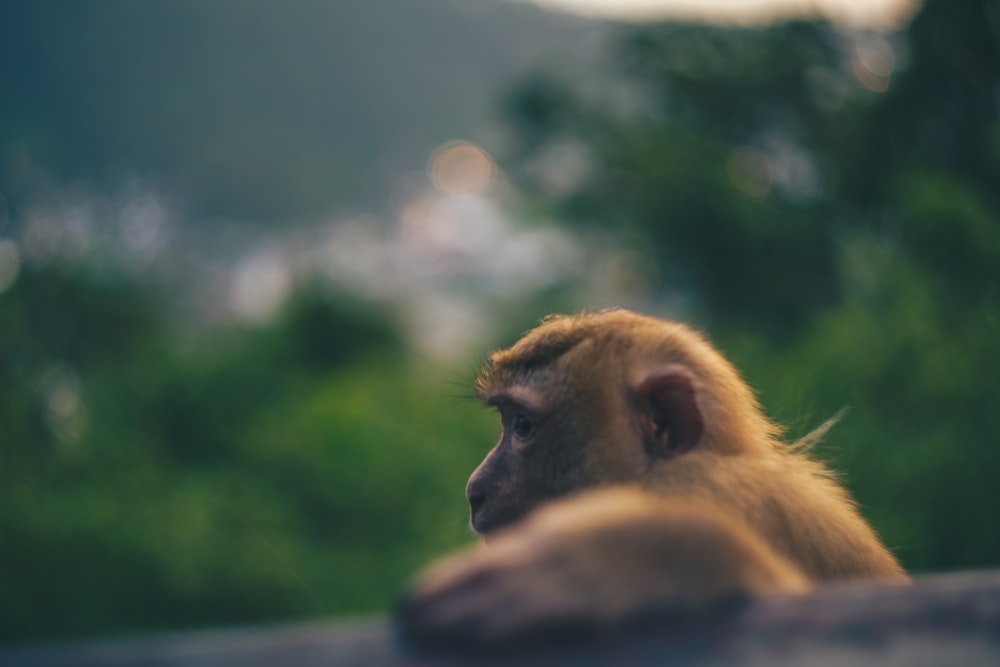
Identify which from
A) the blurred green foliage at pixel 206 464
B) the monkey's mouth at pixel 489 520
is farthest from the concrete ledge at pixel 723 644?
the blurred green foliage at pixel 206 464

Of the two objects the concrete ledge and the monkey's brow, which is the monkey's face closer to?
the monkey's brow

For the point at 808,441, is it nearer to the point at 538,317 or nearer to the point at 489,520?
the point at 489,520

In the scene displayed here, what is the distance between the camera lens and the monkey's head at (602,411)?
9.36ft

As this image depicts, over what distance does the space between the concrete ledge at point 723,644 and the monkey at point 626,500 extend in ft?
0.18

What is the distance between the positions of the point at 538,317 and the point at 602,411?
18.4 metres

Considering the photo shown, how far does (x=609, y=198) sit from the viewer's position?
2123 centimetres

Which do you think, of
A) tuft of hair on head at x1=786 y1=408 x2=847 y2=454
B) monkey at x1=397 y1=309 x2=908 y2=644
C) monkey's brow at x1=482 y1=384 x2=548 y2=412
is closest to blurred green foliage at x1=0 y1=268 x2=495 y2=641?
tuft of hair on head at x1=786 y1=408 x2=847 y2=454

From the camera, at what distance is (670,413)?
2.86m

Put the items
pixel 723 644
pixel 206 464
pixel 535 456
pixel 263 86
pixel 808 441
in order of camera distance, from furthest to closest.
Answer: pixel 263 86
pixel 206 464
pixel 808 441
pixel 535 456
pixel 723 644

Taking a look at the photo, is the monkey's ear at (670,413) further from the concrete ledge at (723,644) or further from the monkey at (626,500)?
the concrete ledge at (723,644)

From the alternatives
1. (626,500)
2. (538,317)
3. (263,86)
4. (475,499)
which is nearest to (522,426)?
(475,499)

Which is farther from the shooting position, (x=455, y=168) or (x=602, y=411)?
(x=455, y=168)

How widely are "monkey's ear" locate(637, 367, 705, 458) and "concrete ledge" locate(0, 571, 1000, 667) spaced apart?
118 centimetres

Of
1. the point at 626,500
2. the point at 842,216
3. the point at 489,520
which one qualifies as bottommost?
the point at 626,500
